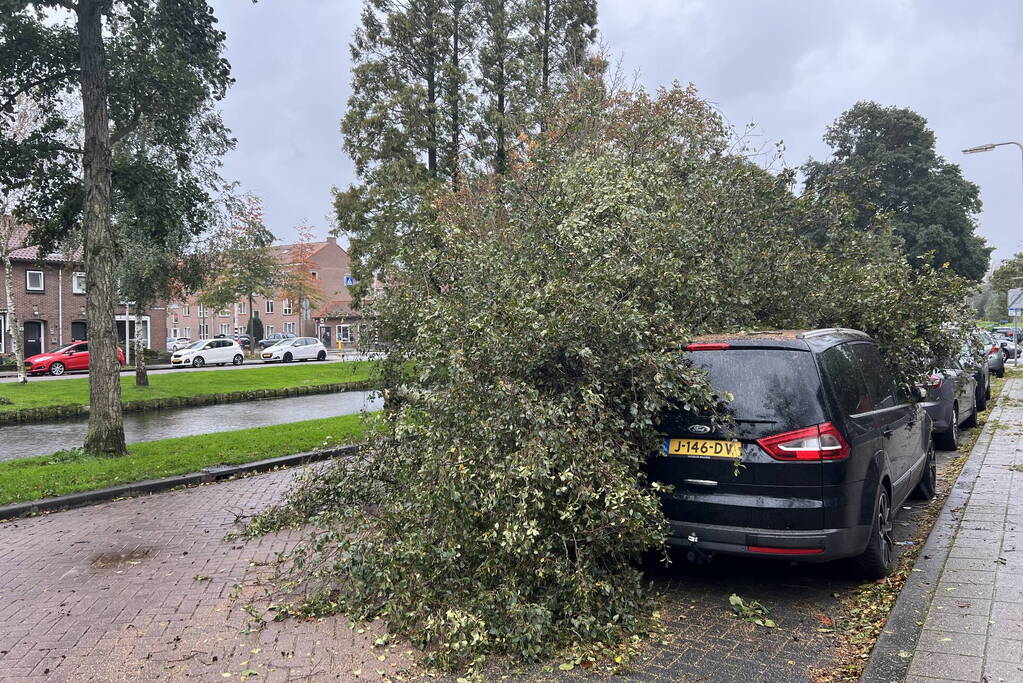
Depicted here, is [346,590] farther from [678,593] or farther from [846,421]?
[846,421]

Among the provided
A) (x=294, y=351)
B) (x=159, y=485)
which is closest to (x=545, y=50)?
(x=159, y=485)

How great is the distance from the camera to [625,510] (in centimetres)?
413

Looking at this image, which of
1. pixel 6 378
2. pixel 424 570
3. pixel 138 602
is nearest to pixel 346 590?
pixel 424 570

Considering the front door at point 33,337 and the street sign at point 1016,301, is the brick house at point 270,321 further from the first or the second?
the street sign at point 1016,301

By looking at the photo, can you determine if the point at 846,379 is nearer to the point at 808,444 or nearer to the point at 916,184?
the point at 808,444

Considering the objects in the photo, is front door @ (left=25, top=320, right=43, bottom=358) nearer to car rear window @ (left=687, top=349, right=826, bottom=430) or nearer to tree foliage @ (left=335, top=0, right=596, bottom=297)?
tree foliage @ (left=335, top=0, right=596, bottom=297)

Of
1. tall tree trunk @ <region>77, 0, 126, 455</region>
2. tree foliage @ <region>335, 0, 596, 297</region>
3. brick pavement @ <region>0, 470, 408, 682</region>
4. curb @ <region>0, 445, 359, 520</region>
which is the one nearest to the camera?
brick pavement @ <region>0, 470, 408, 682</region>

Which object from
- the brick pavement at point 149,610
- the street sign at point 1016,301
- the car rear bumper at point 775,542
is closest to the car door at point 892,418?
the car rear bumper at point 775,542

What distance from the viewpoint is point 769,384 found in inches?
184

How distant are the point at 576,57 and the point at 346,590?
22633mm

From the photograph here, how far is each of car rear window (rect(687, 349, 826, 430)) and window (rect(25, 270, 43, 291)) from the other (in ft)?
152

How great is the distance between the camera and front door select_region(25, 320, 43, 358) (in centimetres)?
4153

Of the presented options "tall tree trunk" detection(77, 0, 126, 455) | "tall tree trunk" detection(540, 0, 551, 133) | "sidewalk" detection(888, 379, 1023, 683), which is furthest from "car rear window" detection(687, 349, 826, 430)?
"tall tree trunk" detection(540, 0, 551, 133)

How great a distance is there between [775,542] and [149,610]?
13.1 feet
